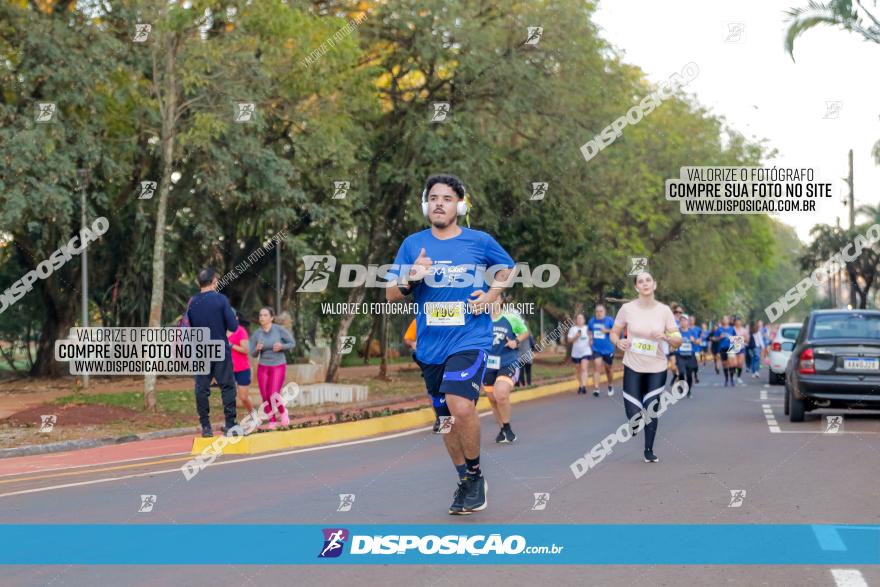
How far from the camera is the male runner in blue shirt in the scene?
830 cm

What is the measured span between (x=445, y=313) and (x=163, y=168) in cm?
1286

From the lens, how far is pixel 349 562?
705 cm

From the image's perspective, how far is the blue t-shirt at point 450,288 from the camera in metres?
8.30

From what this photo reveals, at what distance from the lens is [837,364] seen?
55.4ft

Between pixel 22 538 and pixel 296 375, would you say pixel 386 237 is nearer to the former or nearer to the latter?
pixel 296 375

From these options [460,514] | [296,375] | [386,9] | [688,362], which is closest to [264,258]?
[296,375]

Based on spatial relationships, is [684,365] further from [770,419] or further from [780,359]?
[770,419]

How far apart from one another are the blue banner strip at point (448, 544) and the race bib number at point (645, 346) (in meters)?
4.67

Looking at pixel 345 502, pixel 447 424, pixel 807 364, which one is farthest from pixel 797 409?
pixel 447 424

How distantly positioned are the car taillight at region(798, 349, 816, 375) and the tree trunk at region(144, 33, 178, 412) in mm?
9711

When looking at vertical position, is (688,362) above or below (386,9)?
below

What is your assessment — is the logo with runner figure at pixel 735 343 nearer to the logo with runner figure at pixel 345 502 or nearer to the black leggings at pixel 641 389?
the black leggings at pixel 641 389

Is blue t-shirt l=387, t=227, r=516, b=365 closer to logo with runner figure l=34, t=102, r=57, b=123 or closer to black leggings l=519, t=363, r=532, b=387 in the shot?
logo with runner figure l=34, t=102, r=57, b=123

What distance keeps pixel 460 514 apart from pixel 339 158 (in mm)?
16745
